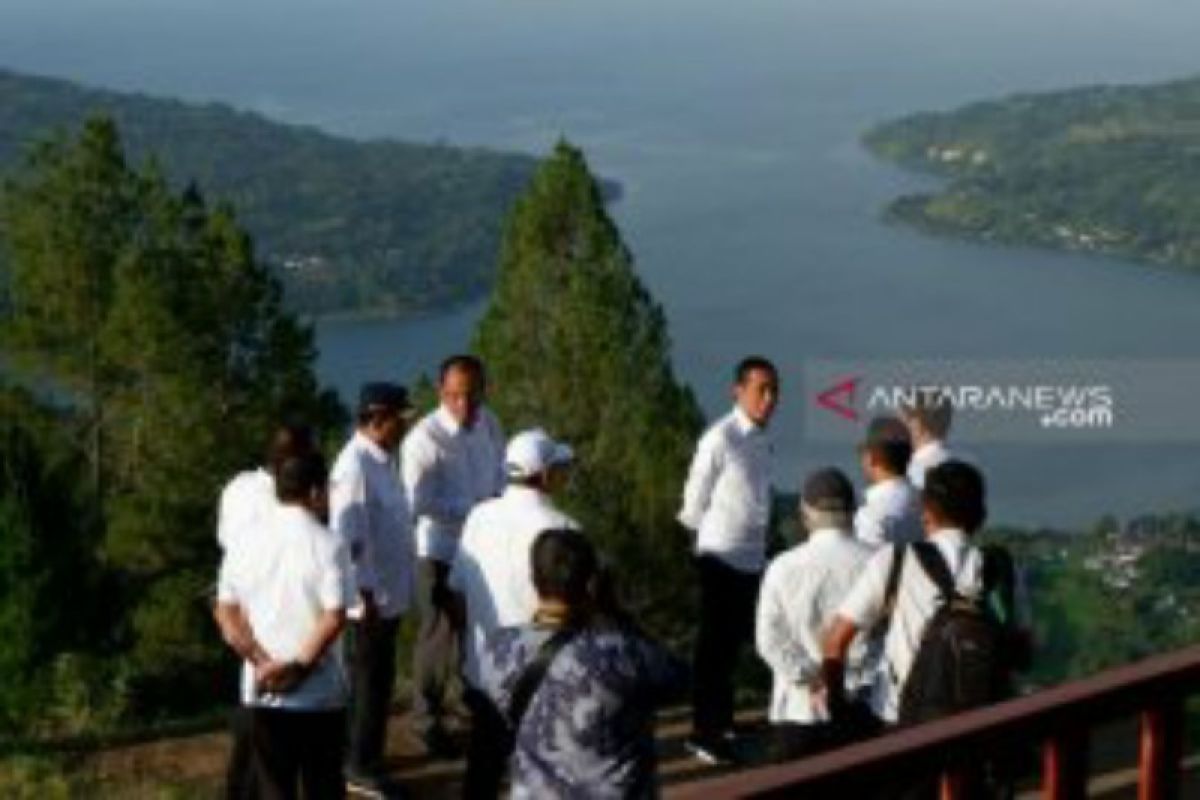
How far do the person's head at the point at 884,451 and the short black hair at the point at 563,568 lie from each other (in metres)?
1.66

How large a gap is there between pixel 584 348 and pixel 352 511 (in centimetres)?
1373

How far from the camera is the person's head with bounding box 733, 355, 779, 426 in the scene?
6.06m

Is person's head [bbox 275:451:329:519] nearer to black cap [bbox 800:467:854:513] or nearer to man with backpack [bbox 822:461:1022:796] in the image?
black cap [bbox 800:467:854:513]

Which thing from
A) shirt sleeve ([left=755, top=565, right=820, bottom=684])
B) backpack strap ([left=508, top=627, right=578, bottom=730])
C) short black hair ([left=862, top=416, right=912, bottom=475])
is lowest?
shirt sleeve ([left=755, top=565, right=820, bottom=684])

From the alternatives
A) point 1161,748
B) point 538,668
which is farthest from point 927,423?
point 1161,748

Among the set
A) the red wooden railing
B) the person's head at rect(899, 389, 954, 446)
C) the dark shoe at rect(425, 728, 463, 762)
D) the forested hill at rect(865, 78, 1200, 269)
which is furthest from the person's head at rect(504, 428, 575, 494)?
the forested hill at rect(865, 78, 1200, 269)

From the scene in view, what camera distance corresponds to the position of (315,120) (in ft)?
484

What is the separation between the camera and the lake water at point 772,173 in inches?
2741

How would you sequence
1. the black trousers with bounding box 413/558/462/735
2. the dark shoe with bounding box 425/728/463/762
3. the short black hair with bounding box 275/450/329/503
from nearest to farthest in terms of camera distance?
the short black hair with bounding box 275/450/329/503, the black trousers with bounding box 413/558/462/735, the dark shoe with bounding box 425/728/463/762

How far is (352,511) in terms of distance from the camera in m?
5.50

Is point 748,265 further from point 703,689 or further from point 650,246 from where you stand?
point 703,689

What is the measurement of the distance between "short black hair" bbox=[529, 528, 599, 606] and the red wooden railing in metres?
1.26

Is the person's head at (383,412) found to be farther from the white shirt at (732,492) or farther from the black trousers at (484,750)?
the white shirt at (732,492)

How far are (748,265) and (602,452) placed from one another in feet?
226
